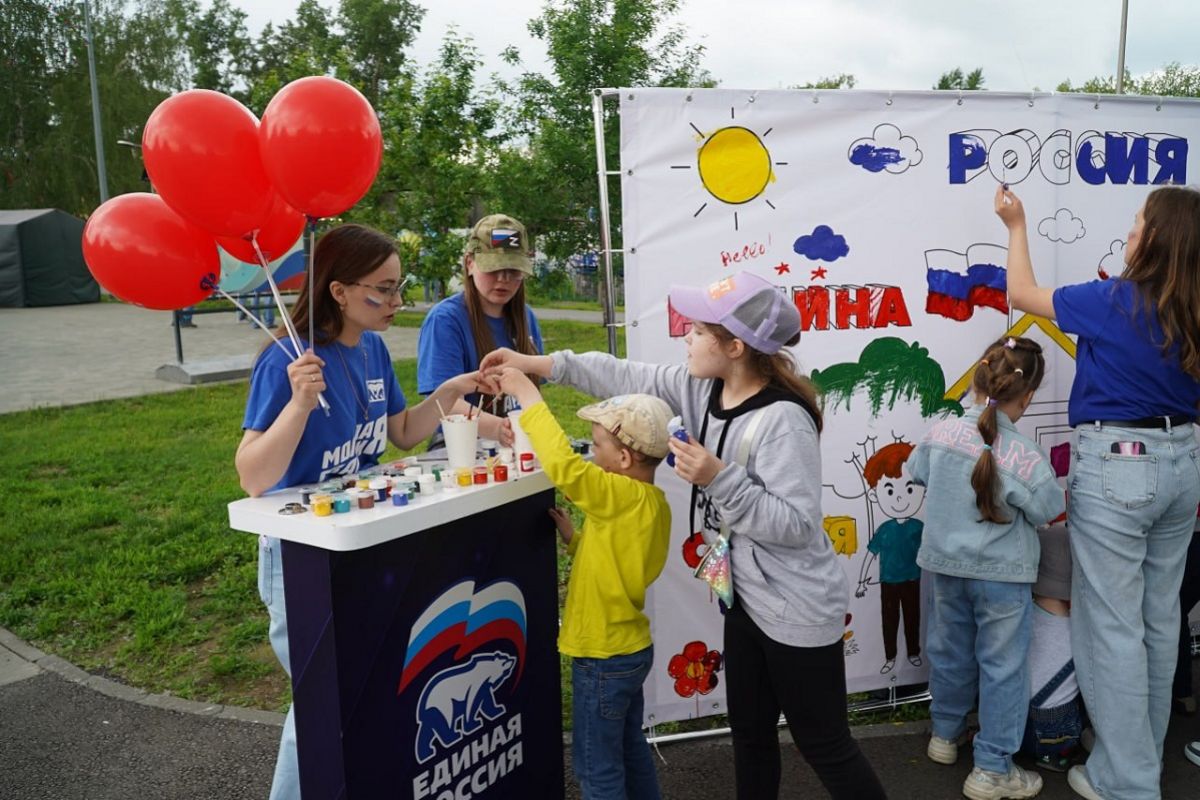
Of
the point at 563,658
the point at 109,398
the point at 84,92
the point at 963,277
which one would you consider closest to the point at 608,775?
the point at 563,658

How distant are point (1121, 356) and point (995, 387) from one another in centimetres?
38

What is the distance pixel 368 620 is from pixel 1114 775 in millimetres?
2499

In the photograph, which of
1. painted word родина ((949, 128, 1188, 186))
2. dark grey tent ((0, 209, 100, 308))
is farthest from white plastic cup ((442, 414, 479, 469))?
dark grey tent ((0, 209, 100, 308))

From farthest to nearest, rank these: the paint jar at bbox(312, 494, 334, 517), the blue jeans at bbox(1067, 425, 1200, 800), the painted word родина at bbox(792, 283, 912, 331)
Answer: the painted word родина at bbox(792, 283, 912, 331)
the blue jeans at bbox(1067, 425, 1200, 800)
the paint jar at bbox(312, 494, 334, 517)

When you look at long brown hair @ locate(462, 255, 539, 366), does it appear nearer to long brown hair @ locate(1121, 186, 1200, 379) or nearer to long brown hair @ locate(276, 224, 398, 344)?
long brown hair @ locate(276, 224, 398, 344)

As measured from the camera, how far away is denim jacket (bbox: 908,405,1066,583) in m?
2.82

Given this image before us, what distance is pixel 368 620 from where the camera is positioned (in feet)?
6.39

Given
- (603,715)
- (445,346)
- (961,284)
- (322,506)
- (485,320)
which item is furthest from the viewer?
(961,284)

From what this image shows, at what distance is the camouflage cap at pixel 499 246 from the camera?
2.92 m

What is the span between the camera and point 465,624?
222 centimetres

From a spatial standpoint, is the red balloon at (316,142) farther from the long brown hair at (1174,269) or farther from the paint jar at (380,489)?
the long brown hair at (1174,269)

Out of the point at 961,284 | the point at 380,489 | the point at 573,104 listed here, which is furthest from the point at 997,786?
the point at 573,104

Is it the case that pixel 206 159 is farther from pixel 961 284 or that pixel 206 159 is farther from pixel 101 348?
pixel 101 348

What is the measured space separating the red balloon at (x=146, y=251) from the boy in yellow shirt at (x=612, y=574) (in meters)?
0.91
